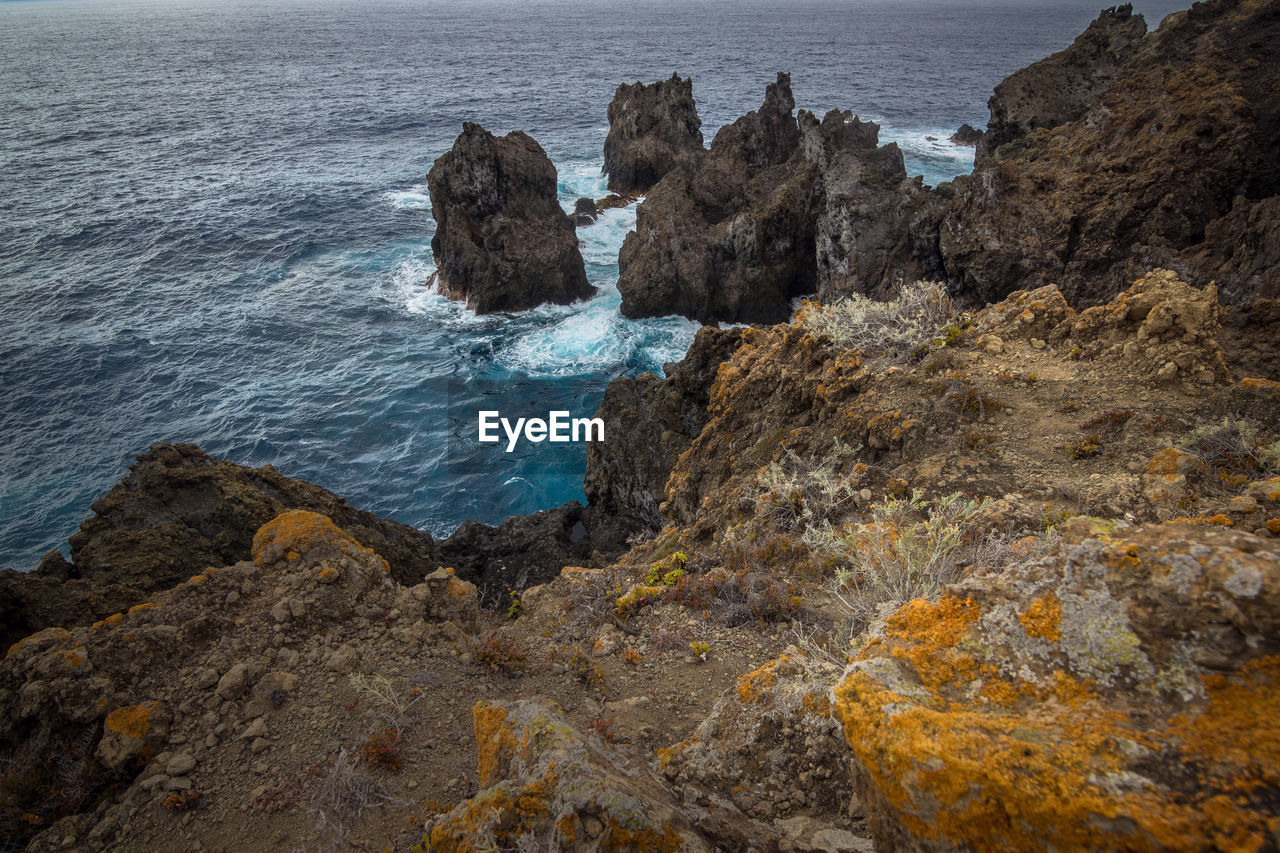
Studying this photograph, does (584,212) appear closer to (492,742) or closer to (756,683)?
(756,683)

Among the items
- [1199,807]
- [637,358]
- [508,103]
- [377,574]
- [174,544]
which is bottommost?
[637,358]

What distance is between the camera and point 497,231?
1182 inches

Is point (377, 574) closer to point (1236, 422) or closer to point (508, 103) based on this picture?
point (1236, 422)

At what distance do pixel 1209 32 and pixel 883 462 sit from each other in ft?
84.2

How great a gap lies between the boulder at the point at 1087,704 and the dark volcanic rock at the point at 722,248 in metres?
26.5

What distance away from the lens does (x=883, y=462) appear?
7.59m

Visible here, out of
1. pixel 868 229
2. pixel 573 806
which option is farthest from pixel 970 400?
pixel 868 229

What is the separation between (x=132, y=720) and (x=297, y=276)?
34029 mm

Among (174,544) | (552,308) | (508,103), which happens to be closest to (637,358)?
(552,308)

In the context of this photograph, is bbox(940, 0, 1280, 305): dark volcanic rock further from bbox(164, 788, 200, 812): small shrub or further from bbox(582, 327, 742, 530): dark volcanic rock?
bbox(164, 788, 200, 812): small shrub

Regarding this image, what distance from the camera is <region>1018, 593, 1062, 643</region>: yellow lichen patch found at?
2658mm

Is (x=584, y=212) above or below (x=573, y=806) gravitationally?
above

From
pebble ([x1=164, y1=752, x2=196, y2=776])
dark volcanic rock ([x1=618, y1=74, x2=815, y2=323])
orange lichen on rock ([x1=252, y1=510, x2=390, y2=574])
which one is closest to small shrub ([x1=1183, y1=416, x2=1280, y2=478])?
orange lichen on rock ([x1=252, y1=510, x2=390, y2=574])

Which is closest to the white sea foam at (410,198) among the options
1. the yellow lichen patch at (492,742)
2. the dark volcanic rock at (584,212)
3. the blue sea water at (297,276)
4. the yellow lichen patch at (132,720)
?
the blue sea water at (297,276)
